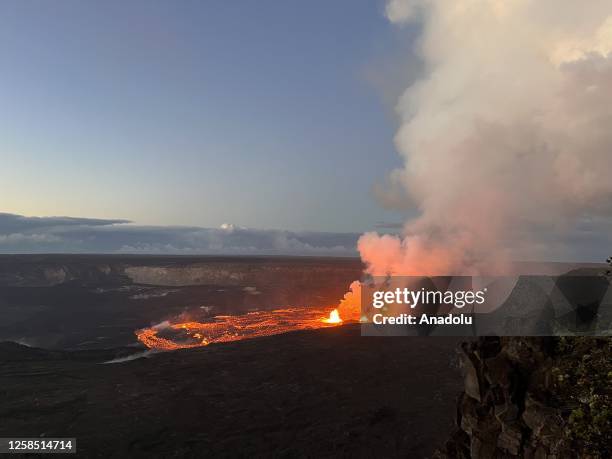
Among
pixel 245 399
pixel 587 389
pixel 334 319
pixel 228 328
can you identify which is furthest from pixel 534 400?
pixel 228 328

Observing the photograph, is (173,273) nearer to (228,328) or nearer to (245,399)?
(228,328)

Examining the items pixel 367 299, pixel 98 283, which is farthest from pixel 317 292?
pixel 98 283

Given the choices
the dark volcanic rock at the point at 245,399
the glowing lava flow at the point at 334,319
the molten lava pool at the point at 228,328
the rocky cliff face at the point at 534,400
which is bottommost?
the molten lava pool at the point at 228,328

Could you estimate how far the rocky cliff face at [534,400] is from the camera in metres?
10.4

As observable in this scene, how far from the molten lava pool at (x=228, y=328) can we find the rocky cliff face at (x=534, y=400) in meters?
44.9

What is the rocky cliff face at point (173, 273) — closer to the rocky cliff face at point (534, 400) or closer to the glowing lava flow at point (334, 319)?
the glowing lava flow at point (334, 319)

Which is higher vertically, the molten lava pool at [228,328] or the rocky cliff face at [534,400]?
the rocky cliff face at [534,400]

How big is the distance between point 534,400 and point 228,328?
57011mm

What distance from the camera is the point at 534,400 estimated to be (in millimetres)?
12703

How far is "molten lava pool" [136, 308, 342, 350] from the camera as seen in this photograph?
193 ft

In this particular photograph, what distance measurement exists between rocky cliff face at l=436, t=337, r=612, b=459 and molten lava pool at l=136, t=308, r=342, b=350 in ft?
147

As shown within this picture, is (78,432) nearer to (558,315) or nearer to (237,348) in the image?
(237,348)

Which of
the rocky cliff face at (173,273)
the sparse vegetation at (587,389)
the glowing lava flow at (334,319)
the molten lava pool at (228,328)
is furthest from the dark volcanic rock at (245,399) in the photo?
the rocky cliff face at (173,273)

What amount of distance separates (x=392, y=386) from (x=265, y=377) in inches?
453
